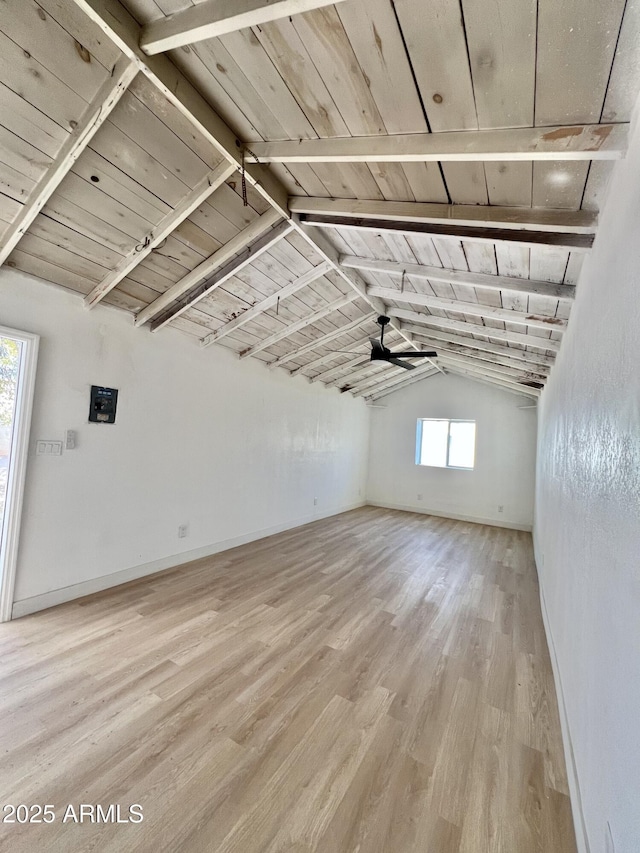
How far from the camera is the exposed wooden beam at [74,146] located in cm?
146

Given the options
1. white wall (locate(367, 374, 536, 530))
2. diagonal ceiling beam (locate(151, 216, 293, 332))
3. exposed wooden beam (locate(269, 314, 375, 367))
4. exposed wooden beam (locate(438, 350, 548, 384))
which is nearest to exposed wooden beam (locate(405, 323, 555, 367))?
exposed wooden beam (locate(438, 350, 548, 384))

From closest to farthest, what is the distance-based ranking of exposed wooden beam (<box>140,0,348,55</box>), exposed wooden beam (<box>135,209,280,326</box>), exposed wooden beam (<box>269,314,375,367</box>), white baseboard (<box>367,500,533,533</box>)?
exposed wooden beam (<box>140,0,348,55</box>) → exposed wooden beam (<box>135,209,280,326</box>) → exposed wooden beam (<box>269,314,375,367</box>) → white baseboard (<box>367,500,533,533</box>)

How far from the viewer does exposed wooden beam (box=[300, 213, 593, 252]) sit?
1.69 meters

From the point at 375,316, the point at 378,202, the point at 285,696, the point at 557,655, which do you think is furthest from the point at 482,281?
the point at 285,696

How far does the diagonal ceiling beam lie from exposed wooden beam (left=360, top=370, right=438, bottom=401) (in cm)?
485

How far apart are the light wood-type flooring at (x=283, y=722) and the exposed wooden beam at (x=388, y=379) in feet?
14.2

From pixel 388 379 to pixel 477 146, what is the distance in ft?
19.2

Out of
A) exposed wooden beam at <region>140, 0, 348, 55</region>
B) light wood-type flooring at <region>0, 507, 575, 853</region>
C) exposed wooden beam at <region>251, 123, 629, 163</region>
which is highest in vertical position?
exposed wooden beam at <region>140, 0, 348, 55</region>

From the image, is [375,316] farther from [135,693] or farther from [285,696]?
[135,693]

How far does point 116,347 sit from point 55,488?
129 cm

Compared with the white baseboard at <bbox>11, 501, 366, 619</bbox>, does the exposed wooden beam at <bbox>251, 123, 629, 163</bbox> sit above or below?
above

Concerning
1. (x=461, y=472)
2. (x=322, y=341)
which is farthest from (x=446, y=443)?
(x=322, y=341)

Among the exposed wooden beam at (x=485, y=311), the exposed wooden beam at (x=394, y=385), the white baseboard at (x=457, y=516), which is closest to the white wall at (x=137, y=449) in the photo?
the exposed wooden beam at (x=485, y=311)

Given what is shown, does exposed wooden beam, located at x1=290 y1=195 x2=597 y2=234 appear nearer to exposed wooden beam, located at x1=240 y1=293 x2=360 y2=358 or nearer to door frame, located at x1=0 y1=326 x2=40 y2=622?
exposed wooden beam, located at x1=240 y1=293 x2=360 y2=358
